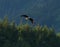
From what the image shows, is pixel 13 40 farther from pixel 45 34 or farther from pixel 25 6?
pixel 25 6

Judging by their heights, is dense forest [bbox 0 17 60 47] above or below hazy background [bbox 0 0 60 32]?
below

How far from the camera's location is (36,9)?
155625mm

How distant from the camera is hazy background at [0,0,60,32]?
148425 mm

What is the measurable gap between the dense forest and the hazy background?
404 ft

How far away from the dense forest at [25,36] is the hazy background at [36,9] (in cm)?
12310

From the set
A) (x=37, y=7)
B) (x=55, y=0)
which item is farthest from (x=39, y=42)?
(x=55, y=0)

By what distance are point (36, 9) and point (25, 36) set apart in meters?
141

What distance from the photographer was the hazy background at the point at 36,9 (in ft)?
487

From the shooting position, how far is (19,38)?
1452cm

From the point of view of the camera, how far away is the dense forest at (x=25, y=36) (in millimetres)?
14133

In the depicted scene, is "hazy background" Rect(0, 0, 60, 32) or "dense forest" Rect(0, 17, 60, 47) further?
"hazy background" Rect(0, 0, 60, 32)

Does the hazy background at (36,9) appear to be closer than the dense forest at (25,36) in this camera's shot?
No

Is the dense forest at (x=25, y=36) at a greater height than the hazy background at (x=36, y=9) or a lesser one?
lesser

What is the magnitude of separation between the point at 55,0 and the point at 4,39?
16051 cm
